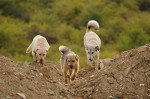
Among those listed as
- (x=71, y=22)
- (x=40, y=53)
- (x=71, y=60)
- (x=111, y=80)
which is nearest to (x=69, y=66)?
(x=71, y=60)

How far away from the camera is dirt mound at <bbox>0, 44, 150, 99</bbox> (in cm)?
977

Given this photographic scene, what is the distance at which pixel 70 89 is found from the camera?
422 inches

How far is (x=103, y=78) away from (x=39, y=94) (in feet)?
4.45

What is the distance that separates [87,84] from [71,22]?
138 ft

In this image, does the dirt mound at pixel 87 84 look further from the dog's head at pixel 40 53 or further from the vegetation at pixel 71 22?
the vegetation at pixel 71 22

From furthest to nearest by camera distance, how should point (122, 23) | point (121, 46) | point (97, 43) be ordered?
1. point (122, 23)
2. point (121, 46)
3. point (97, 43)

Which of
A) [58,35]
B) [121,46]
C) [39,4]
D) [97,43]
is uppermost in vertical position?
[39,4]

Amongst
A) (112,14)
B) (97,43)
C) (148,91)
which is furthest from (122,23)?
(148,91)

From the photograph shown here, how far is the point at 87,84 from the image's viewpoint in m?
10.7

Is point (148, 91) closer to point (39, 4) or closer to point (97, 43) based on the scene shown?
point (97, 43)

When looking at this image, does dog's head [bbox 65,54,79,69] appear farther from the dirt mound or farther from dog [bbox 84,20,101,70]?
dog [bbox 84,20,101,70]

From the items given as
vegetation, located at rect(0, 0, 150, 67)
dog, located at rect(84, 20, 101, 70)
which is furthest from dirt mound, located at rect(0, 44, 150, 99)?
vegetation, located at rect(0, 0, 150, 67)

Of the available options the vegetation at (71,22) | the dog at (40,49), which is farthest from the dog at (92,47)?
the vegetation at (71,22)

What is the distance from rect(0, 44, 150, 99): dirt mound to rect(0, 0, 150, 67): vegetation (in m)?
22.2
